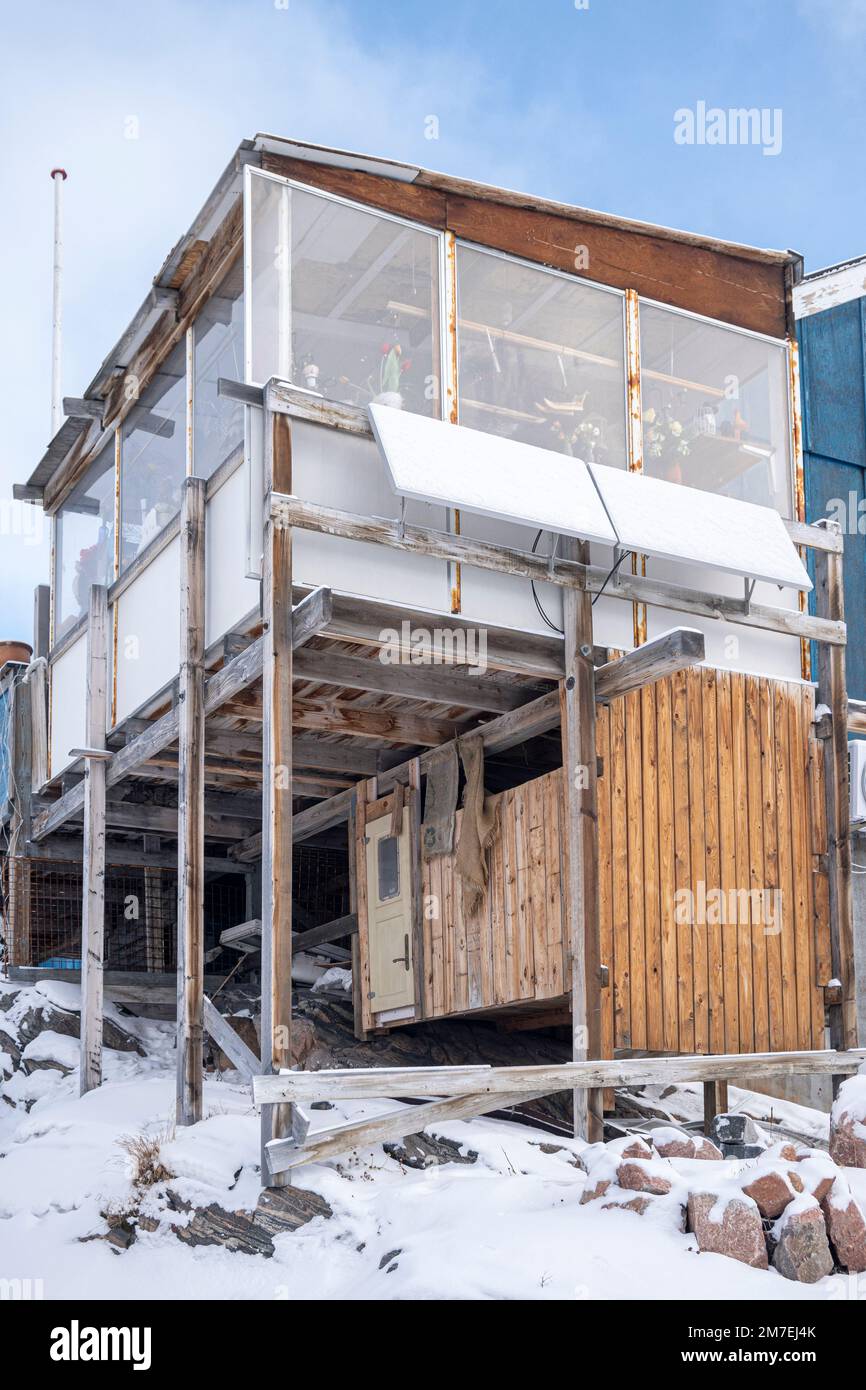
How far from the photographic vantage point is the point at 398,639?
10359mm

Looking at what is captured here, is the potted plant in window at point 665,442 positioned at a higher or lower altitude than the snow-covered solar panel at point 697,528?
higher

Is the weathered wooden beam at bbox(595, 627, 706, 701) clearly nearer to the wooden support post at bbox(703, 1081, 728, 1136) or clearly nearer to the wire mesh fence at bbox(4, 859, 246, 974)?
the wooden support post at bbox(703, 1081, 728, 1136)

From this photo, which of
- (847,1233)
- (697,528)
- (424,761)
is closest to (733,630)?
(697,528)

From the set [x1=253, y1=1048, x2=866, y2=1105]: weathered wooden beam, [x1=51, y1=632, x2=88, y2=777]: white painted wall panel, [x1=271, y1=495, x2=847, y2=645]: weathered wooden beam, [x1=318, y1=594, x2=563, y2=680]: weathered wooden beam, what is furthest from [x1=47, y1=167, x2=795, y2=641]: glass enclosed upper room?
[x1=253, y1=1048, x2=866, y2=1105]: weathered wooden beam

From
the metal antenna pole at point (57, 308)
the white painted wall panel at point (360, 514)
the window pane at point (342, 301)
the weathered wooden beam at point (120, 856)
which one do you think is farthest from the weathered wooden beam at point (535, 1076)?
the metal antenna pole at point (57, 308)

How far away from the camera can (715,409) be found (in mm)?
12352

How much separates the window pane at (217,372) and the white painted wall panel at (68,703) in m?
2.81

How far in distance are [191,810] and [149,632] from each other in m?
2.01

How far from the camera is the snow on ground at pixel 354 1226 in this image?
710cm

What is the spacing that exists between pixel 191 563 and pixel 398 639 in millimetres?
1921

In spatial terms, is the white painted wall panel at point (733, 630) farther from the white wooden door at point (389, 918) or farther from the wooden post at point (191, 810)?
the wooden post at point (191, 810)

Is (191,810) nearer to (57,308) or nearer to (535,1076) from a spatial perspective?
(535,1076)
